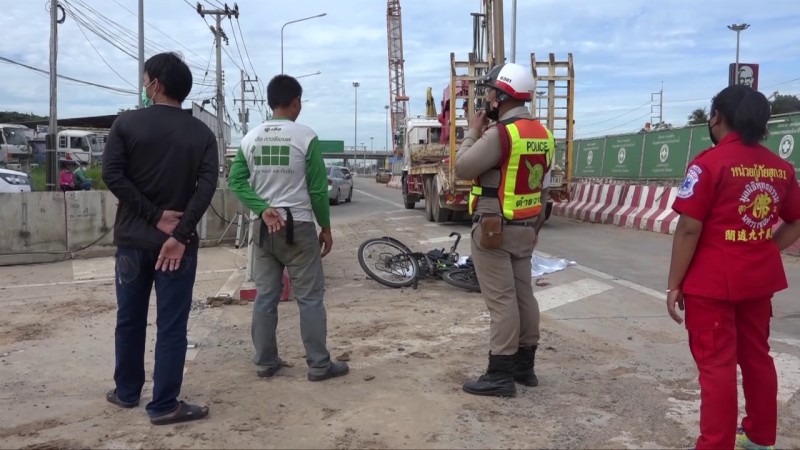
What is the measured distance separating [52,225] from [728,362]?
33.1 ft

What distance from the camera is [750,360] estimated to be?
10.3 feet

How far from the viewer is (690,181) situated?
119 inches

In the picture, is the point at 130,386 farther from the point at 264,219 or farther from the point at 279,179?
the point at 279,179

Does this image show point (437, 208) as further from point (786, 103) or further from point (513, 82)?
point (786, 103)

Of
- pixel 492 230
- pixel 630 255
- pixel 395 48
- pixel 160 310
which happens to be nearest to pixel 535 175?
pixel 492 230

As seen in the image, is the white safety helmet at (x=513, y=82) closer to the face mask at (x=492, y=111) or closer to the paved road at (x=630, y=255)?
the face mask at (x=492, y=111)

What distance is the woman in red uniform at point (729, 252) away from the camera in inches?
116

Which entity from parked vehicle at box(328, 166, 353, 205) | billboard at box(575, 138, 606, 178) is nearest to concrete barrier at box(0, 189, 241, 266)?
parked vehicle at box(328, 166, 353, 205)

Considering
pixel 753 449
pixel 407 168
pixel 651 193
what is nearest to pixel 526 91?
pixel 753 449

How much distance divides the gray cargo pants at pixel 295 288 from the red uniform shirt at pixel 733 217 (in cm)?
227

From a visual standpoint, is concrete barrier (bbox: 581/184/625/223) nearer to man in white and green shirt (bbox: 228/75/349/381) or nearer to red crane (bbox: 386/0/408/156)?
man in white and green shirt (bbox: 228/75/349/381)

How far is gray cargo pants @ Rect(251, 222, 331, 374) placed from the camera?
14.3ft

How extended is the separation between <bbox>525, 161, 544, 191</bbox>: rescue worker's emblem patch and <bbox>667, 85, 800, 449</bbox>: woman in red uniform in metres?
1.15

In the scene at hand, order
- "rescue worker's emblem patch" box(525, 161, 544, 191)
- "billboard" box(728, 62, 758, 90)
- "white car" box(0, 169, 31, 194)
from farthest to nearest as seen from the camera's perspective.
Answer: "white car" box(0, 169, 31, 194)
"billboard" box(728, 62, 758, 90)
"rescue worker's emblem patch" box(525, 161, 544, 191)
